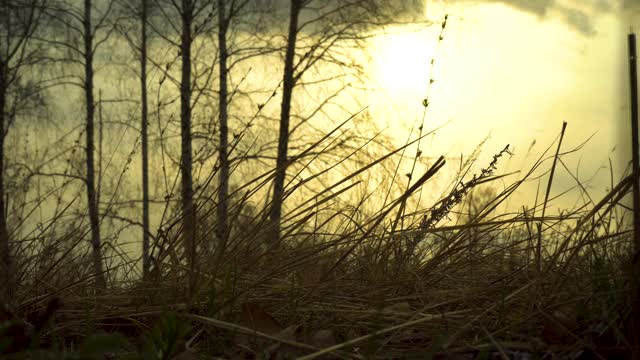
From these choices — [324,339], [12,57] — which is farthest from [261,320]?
[12,57]

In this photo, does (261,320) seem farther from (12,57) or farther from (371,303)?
(12,57)

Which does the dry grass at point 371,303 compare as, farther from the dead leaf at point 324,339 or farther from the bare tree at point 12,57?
the bare tree at point 12,57

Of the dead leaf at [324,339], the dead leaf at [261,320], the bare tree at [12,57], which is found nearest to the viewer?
the dead leaf at [324,339]

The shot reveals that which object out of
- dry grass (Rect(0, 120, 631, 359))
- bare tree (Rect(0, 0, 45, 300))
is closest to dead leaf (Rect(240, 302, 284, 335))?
dry grass (Rect(0, 120, 631, 359))

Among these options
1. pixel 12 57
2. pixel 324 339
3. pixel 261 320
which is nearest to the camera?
pixel 324 339

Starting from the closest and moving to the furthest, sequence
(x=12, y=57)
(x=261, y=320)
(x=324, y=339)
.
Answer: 1. (x=324, y=339)
2. (x=261, y=320)
3. (x=12, y=57)

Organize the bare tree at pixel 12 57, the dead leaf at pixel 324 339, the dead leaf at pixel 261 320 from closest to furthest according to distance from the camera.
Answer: the dead leaf at pixel 324 339, the dead leaf at pixel 261 320, the bare tree at pixel 12 57

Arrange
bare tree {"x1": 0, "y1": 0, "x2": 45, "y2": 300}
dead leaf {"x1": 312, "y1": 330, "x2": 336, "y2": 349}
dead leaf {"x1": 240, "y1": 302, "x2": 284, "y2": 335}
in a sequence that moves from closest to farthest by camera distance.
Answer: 1. dead leaf {"x1": 312, "y1": 330, "x2": 336, "y2": 349}
2. dead leaf {"x1": 240, "y1": 302, "x2": 284, "y2": 335}
3. bare tree {"x1": 0, "y1": 0, "x2": 45, "y2": 300}

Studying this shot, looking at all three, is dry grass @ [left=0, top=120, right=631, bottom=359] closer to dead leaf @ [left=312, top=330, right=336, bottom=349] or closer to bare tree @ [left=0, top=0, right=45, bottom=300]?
dead leaf @ [left=312, top=330, right=336, bottom=349]

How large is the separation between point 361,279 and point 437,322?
52 cm

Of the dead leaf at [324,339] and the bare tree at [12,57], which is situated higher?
the bare tree at [12,57]

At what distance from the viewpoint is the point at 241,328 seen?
1430mm

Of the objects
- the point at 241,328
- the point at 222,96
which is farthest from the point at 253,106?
the point at 241,328

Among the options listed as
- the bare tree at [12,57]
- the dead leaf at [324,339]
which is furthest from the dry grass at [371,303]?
the bare tree at [12,57]
